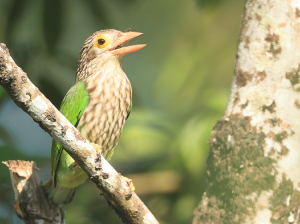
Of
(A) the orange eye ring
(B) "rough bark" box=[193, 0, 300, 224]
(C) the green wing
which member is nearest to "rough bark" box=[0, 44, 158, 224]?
(B) "rough bark" box=[193, 0, 300, 224]

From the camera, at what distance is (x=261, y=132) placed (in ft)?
8.40

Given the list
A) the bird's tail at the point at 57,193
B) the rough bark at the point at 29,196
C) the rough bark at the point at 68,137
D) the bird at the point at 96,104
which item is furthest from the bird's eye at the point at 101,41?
the rough bark at the point at 68,137

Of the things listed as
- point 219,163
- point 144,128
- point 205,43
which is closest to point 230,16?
point 205,43

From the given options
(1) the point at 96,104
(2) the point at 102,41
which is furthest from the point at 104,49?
(1) the point at 96,104

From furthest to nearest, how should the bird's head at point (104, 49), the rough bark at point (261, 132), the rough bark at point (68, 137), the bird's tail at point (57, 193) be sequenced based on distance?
1. the bird's head at point (104, 49)
2. the bird's tail at point (57, 193)
3. the rough bark at point (261, 132)
4. the rough bark at point (68, 137)

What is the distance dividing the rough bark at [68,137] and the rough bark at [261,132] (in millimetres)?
495

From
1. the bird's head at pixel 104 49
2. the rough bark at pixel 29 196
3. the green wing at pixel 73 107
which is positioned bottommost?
the rough bark at pixel 29 196

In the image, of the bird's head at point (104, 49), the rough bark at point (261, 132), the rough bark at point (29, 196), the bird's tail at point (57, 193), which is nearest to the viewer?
the rough bark at point (261, 132)

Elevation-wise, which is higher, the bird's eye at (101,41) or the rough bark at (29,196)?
the bird's eye at (101,41)

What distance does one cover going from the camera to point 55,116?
208cm

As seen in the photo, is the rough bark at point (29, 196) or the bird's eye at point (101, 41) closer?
the rough bark at point (29, 196)

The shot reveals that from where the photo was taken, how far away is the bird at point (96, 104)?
3123 millimetres

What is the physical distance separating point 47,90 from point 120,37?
1229 millimetres

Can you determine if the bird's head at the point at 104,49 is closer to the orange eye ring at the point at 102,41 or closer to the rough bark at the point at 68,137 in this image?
the orange eye ring at the point at 102,41
